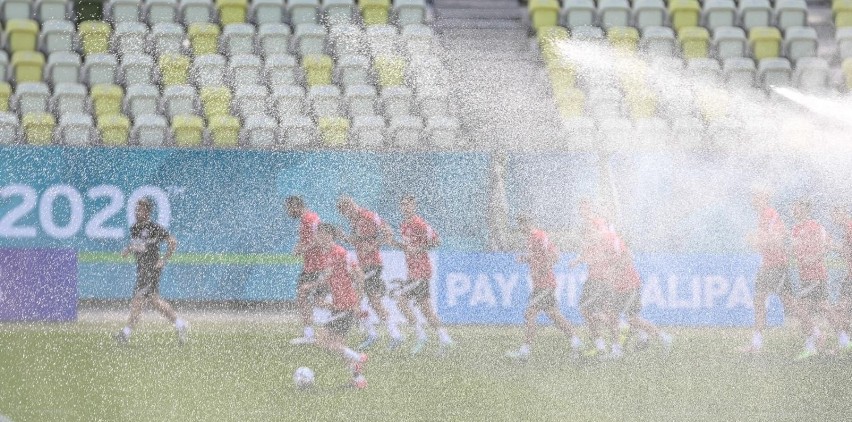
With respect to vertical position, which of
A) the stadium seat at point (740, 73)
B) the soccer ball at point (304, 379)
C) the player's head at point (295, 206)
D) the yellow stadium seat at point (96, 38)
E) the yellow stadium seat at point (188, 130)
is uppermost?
the yellow stadium seat at point (96, 38)

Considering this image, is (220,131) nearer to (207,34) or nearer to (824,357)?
(207,34)

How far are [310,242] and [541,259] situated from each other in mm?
2017

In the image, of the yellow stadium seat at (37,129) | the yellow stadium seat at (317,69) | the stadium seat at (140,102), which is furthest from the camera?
the yellow stadium seat at (317,69)

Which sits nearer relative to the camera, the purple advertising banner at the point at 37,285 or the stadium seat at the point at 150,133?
the purple advertising banner at the point at 37,285

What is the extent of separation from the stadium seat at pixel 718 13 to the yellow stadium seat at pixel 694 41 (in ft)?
1.29

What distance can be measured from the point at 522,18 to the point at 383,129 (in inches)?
113

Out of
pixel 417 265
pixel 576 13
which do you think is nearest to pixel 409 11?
pixel 576 13

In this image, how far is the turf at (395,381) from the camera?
977cm

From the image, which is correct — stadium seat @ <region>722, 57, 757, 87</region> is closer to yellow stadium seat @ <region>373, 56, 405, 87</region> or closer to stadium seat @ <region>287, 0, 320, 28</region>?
yellow stadium seat @ <region>373, 56, 405, 87</region>

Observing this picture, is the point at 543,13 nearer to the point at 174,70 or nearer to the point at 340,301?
the point at 174,70

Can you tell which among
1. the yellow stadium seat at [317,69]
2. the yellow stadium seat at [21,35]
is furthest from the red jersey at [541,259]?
the yellow stadium seat at [21,35]

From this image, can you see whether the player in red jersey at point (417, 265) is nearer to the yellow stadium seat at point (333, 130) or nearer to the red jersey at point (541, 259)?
the red jersey at point (541, 259)

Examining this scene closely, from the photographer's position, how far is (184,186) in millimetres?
12922

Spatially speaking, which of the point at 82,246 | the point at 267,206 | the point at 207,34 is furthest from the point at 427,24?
the point at 82,246
